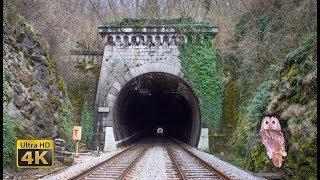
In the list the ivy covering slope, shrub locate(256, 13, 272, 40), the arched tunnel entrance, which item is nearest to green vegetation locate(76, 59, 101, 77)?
the arched tunnel entrance

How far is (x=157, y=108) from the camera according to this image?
37.6 metres

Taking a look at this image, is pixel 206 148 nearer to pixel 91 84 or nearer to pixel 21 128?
pixel 91 84

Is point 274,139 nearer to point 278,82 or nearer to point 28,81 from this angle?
point 278,82

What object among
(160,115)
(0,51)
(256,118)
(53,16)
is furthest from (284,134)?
(160,115)

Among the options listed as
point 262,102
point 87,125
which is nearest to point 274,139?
point 262,102

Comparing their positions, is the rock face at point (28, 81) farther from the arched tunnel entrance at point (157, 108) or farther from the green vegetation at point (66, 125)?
the arched tunnel entrance at point (157, 108)

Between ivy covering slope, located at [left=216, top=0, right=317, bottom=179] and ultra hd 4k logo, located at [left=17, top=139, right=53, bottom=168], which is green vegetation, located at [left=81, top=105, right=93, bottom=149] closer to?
ivy covering slope, located at [left=216, top=0, right=317, bottom=179]

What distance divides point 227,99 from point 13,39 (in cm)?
1024

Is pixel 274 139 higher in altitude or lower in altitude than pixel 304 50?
lower

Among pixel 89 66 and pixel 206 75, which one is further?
pixel 89 66

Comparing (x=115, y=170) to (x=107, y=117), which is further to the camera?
(x=107, y=117)

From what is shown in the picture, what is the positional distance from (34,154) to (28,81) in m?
6.14

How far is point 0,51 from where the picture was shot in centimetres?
773

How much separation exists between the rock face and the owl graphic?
6.23 metres
